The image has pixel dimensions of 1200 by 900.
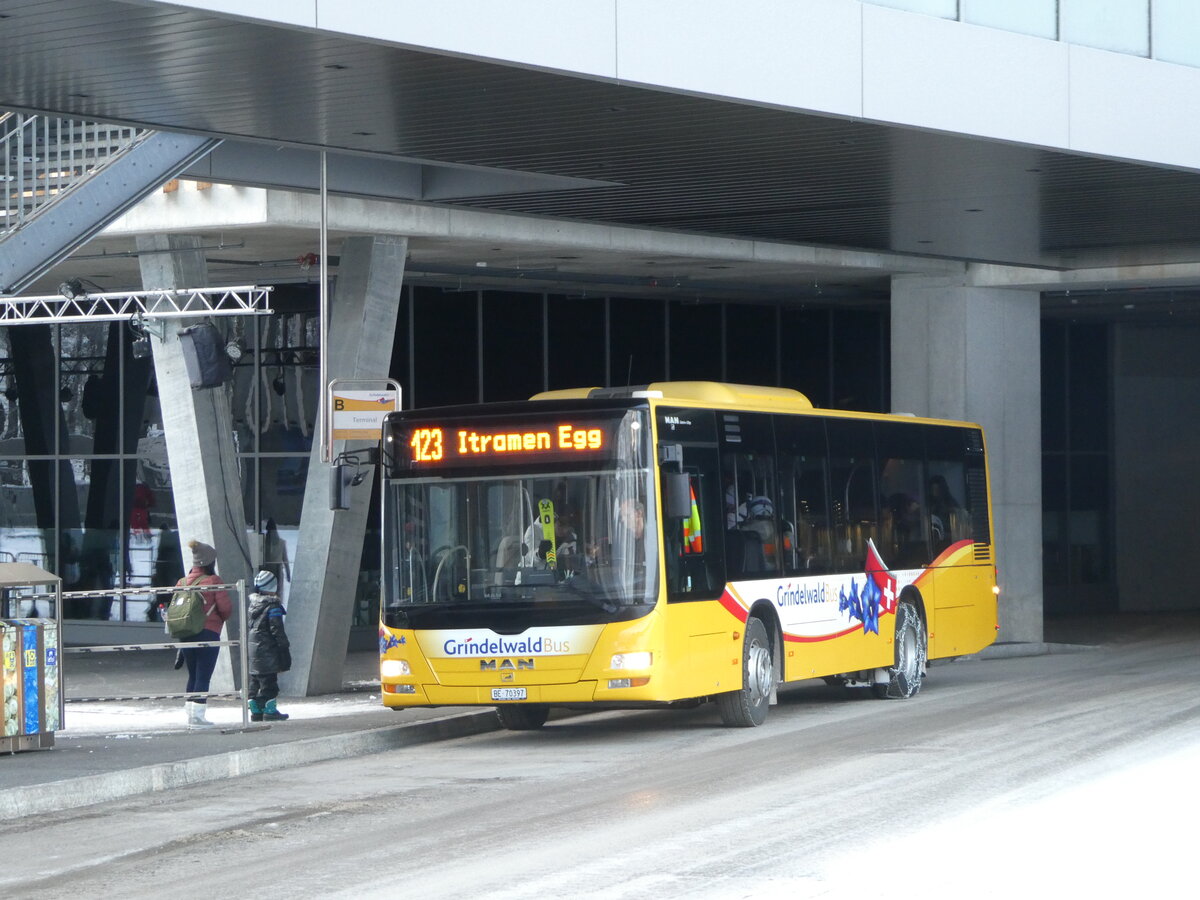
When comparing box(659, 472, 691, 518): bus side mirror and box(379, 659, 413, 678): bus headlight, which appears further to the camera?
box(379, 659, 413, 678): bus headlight

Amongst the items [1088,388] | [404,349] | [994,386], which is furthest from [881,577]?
[1088,388]

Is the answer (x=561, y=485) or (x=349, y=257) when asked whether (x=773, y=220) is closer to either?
(x=349, y=257)

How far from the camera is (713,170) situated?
18391 millimetres

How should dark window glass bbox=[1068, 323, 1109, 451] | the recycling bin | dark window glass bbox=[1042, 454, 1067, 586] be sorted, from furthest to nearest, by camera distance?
dark window glass bbox=[1068, 323, 1109, 451]
dark window glass bbox=[1042, 454, 1067, 586]
the recycling bin

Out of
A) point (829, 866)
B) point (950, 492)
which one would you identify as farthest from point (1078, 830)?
point (950, 492)

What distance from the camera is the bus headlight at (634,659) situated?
47.0 ft

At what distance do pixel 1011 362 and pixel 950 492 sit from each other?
739 centimetres

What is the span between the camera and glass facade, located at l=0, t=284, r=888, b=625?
2725 cm

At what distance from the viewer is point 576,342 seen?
30.7 m

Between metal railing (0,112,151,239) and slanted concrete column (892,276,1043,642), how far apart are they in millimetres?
13812

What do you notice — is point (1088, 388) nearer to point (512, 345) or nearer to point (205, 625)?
point (512, 345)

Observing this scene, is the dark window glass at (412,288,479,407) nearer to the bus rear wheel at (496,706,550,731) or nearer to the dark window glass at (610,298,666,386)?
the dark window glass at (610,298,666,386)

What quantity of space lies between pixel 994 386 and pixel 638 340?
733 centimetres

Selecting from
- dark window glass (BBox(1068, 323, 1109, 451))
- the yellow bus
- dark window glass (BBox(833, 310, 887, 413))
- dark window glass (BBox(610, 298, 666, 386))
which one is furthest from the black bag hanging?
dark window glass (BBox(1068, 323, 1109, 451))
